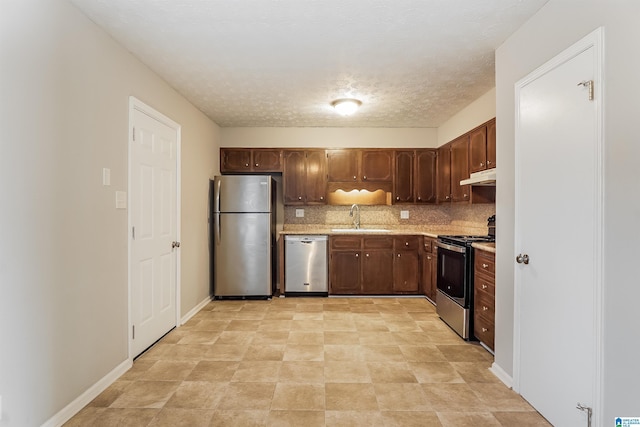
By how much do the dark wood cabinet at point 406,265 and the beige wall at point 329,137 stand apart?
1.54 metres

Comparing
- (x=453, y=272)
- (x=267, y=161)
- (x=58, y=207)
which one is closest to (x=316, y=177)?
(x=267, y=161)

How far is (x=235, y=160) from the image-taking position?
531cm

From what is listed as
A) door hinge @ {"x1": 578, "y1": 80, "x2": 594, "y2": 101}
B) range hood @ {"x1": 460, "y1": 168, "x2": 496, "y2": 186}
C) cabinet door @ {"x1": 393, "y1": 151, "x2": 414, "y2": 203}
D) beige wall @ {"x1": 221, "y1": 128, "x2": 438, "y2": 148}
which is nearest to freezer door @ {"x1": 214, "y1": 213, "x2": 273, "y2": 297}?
beige wall @ {"x1": 221, "y1": 128, "x2": 438, "y2": 148}

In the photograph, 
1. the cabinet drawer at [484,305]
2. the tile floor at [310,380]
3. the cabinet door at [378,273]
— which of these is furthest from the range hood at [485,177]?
the cabinet door at [378,273]

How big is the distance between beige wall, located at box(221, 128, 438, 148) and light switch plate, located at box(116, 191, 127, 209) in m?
2.84

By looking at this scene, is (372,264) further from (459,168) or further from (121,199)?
(121,199)

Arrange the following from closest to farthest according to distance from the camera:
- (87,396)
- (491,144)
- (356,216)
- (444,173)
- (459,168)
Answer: (87,396)
(491,144)
(459,168)
(444,173)
(356,216)

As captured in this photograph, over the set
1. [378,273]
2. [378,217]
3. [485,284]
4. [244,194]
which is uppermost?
[244,194]

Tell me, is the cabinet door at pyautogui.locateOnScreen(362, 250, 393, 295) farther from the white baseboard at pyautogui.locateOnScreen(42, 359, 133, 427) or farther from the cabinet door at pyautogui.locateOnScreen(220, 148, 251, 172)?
the white baseboard at pyautogui.locateOnScreen(42, 359, 133, 427)

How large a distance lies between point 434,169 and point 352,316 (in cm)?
265

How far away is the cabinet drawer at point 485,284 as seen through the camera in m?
2.93

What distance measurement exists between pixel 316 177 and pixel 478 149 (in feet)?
7.75

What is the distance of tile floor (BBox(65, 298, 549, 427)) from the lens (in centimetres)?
208

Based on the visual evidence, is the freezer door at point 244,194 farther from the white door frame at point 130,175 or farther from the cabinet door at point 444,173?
the cabinet door at point 444,173
